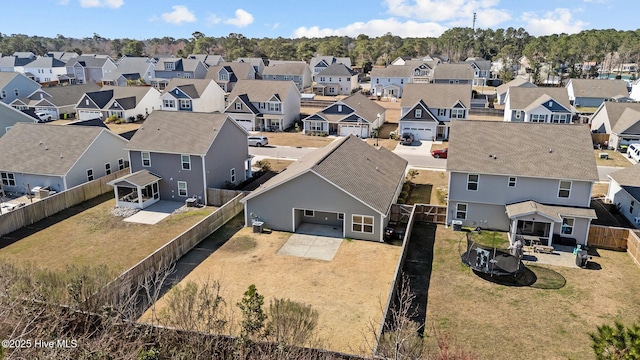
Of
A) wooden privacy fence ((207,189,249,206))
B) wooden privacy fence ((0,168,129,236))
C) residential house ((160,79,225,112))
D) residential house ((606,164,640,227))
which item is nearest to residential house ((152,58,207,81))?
residential house ((160,79,225,112))

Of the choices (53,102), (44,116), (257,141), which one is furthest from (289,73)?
(257,141)

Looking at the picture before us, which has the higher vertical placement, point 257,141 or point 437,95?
point 437,95

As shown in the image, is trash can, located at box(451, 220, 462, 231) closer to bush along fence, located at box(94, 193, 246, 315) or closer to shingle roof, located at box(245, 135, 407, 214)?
shingle roof, located at box(245, 135, 407, 214)

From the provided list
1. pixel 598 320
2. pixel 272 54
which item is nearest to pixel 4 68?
pixel 272 54

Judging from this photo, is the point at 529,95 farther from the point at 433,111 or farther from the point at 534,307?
the point at 534,307

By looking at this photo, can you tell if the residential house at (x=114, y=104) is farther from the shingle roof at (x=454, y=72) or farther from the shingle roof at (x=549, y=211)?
the shingle roof at (x=549, y=211)

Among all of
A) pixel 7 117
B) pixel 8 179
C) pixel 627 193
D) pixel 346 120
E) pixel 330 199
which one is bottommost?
pixel 8 179

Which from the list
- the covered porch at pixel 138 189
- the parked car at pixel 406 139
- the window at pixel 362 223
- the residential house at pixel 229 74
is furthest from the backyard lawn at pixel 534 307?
the residential house at pixel 229 74
